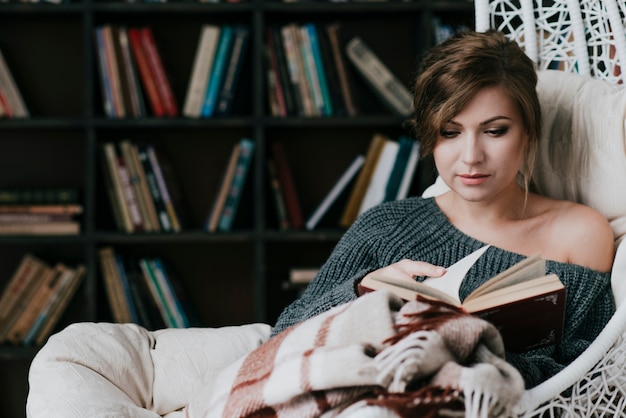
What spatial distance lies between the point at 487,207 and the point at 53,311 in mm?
1638

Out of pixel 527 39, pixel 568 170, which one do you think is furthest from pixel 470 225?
pixel 527 39

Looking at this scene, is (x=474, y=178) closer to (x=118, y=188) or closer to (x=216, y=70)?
(x=216, y=70)

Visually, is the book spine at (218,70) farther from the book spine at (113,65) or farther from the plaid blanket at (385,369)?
the plaid blanket at (385,369)

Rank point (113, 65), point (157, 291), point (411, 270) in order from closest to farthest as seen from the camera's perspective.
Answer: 1. point (411, 270)
2. point (113, 65)
3. point (157, 291)

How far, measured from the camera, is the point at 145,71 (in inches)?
105

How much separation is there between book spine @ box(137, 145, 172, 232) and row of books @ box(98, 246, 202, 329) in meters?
0.17

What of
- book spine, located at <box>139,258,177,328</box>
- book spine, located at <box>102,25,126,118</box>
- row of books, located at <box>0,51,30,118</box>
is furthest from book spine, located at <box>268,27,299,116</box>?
row of books, located at <box>0,51,30,118</box>

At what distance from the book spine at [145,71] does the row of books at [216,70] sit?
87mm

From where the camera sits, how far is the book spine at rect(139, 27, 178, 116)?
8.73ft

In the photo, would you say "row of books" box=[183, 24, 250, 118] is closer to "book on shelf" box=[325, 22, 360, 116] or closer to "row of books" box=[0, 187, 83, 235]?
"book on shelf" box=[325, 22, 360, 116]

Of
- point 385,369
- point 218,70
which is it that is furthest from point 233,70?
point 385,369

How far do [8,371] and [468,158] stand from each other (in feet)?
6.58

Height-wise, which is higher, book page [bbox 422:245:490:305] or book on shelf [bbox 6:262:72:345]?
book page [bbox 422:245:490:305]

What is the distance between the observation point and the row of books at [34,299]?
2.70 meters
